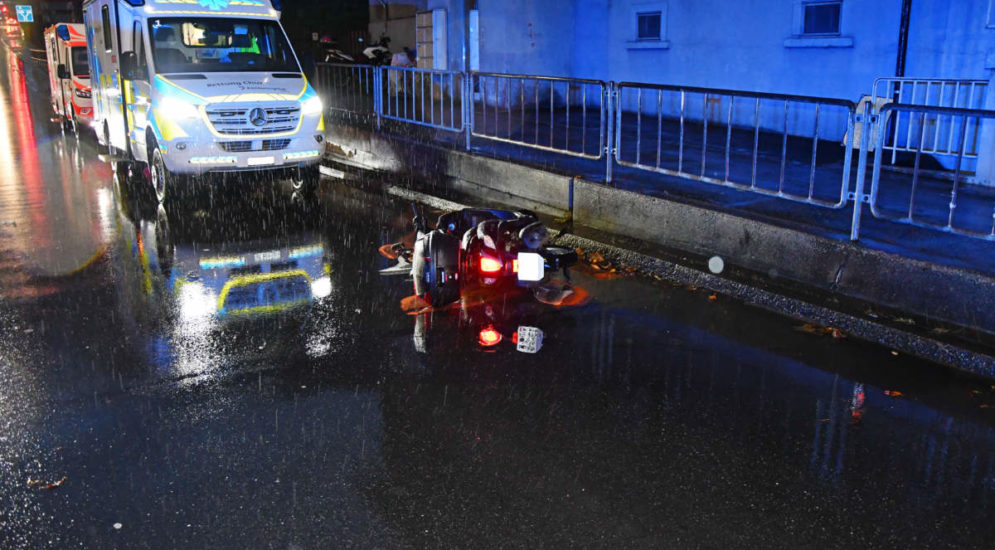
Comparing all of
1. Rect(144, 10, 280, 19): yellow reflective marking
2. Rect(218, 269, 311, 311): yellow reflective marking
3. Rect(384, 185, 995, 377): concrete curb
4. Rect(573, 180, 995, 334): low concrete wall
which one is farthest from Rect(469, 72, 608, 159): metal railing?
Rect(218, 269, 311, 311): yellow reflective marking

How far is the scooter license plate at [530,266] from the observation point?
676 cm

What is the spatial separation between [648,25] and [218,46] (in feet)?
28.0

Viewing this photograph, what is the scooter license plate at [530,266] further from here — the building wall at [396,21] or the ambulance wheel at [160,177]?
the building wall at [396,21]

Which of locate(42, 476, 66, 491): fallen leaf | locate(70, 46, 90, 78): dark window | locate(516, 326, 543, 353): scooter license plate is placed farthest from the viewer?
locate(70, 46, 90, 78): dark window

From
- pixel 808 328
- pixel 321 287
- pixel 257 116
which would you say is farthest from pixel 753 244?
pixel 257 116

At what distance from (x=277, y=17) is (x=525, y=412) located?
343 inches

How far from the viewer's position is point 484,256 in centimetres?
712

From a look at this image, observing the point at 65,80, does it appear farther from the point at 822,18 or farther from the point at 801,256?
the point at 801,256

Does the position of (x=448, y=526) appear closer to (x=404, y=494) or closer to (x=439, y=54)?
(x=404, y=494)

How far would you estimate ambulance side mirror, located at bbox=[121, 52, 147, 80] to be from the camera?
437 inches

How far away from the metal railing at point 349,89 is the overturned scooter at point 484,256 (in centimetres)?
746

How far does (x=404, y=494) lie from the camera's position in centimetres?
405

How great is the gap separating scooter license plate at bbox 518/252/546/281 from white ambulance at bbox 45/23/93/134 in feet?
50.0

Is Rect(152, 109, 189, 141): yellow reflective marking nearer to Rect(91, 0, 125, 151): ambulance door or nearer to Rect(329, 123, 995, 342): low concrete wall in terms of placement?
Rect(91, 0, 125, 151): ambulance door
